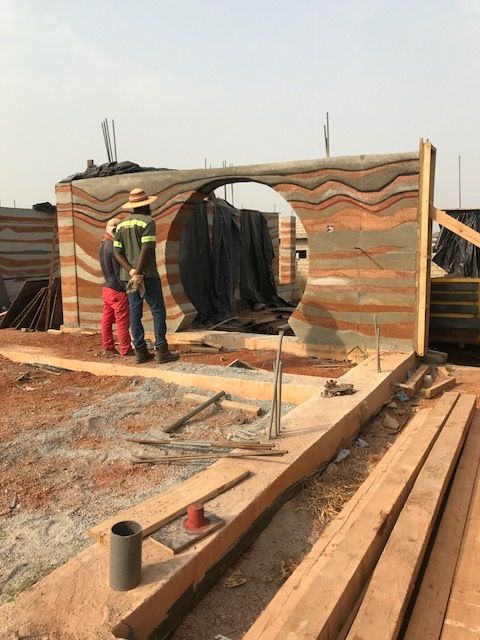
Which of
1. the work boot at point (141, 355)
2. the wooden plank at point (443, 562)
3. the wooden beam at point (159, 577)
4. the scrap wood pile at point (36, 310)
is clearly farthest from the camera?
the scrap wood pile at point (36, 310)

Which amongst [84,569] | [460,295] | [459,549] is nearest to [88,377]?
[84,569]

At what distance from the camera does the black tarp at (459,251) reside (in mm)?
18812

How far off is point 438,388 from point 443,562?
3490 millimetres

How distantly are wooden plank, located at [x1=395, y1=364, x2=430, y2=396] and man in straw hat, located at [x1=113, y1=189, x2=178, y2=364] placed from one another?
2.96m

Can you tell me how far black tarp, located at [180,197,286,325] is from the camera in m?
12.3

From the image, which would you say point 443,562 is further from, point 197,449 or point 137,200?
point 137,200

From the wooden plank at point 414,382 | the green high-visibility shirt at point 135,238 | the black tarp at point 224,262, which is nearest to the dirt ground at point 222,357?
the wooden plank at point 414,382

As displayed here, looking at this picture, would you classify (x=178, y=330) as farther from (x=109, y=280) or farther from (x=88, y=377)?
(x=88, y=377)

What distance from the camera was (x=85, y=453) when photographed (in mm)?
4309

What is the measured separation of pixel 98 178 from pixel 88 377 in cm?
461

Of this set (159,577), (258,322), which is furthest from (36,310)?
(159,577)

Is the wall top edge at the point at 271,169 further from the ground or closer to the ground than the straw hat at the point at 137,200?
further from the ground

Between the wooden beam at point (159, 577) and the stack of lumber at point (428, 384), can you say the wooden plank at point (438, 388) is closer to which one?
the stack of lumber at point (428, 384)

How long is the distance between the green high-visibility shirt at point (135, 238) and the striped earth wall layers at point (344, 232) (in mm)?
2282
